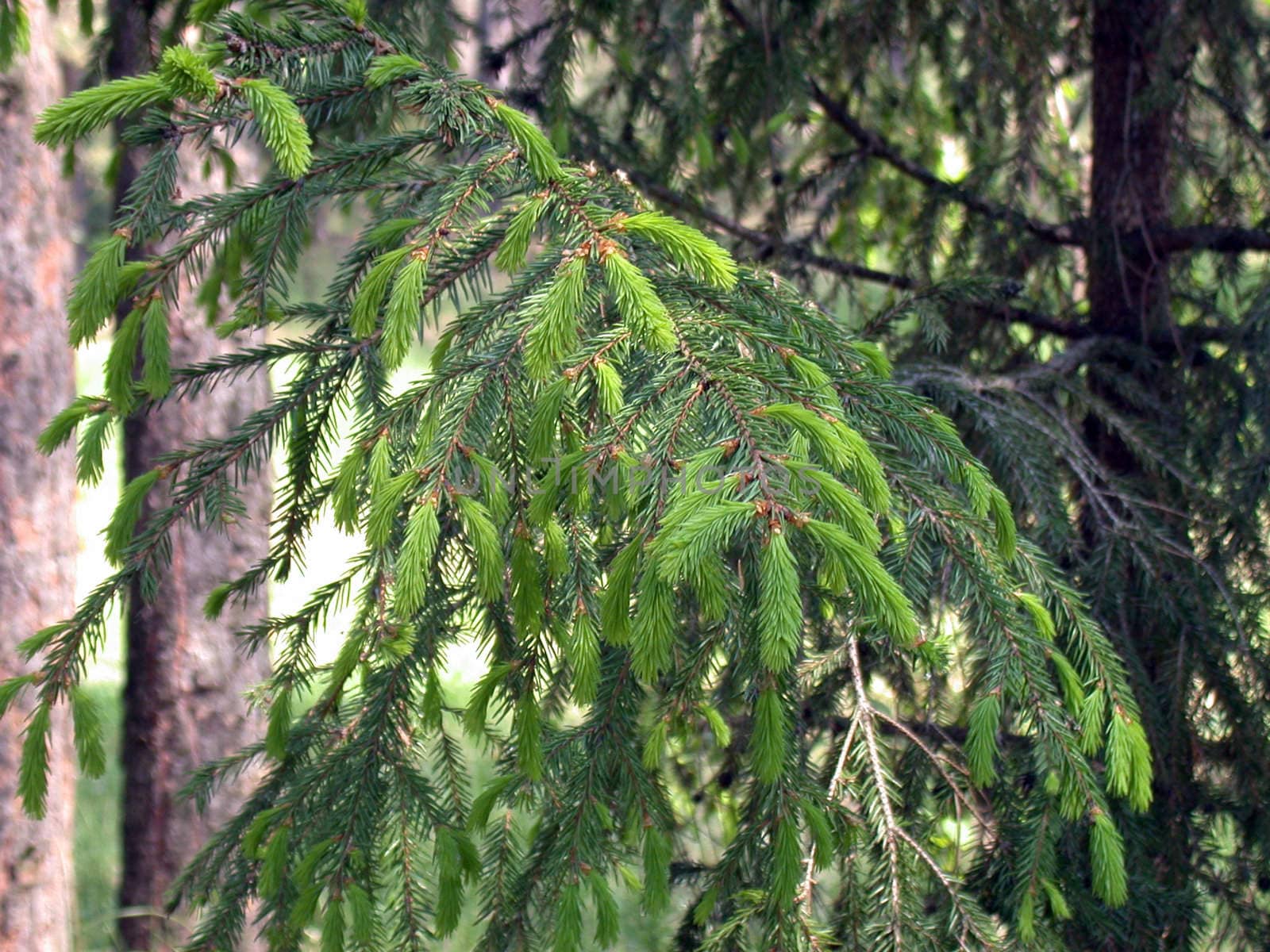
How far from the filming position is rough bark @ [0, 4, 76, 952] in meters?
3.45

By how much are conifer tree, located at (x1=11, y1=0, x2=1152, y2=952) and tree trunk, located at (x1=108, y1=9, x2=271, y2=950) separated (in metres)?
2.32

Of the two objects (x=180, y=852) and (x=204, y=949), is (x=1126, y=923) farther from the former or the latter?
(x=180, y=852)

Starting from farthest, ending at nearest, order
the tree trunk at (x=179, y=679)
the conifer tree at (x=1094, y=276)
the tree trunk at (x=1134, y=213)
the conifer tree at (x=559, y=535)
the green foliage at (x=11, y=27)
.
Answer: the tree trunk at (x=179, y=679), the tree trunk at (x=1134, y=213), the green foliage at (x=11, y=27), the conifer tree at (x=1094, y=276), the conifer tree at (x=559, y=535)

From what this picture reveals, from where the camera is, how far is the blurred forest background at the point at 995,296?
2137 mm

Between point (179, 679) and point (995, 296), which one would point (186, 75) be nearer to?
point (995, 296)

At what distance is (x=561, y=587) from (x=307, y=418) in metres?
0.48

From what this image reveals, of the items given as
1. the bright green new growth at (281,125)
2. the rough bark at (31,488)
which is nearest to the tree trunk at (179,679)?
the rough bark at (31,488)

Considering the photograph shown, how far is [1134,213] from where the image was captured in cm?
282

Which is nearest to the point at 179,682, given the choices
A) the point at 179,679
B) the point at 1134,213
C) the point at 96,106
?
the point at 179,679

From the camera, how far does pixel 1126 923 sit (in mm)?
1892

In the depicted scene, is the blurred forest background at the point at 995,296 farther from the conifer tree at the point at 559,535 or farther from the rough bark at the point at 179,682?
the conifer tree at the point at 559,535

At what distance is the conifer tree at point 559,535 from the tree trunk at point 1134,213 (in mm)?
909

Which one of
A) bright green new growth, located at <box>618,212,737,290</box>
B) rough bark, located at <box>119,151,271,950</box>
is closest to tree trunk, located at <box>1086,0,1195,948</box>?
bright green new growth, located at <box>618,212,737,290</box>

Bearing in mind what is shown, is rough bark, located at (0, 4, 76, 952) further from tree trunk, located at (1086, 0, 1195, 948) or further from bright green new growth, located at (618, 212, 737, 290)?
tree trunk, located at (1086, 0, 1195, 948)
